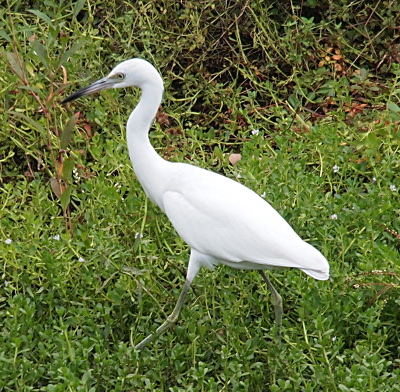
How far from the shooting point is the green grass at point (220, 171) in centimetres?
354

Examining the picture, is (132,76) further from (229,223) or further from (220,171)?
(220,171)

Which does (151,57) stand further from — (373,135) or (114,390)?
(114,390)

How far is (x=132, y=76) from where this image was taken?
3.96 metres

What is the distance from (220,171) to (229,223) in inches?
52.0

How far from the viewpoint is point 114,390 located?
3.40 m

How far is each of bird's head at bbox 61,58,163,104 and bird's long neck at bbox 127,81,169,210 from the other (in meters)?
0.02

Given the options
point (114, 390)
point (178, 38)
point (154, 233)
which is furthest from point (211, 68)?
point (114, 390)

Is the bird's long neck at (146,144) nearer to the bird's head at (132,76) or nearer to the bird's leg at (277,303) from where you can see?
the bird's head at (132,76)

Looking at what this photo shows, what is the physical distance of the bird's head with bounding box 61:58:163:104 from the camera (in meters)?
3.92

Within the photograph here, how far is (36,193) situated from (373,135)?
1576 mm

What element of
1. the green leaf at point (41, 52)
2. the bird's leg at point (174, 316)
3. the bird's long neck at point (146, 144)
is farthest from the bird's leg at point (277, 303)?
the green leaf at point (41, 52)

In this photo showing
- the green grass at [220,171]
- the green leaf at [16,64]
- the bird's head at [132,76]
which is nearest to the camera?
the green grass at [220,171]

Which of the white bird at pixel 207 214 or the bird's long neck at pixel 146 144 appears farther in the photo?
the bird's long neck at pixel 146 144

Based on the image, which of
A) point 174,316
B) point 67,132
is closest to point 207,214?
point 174,316
